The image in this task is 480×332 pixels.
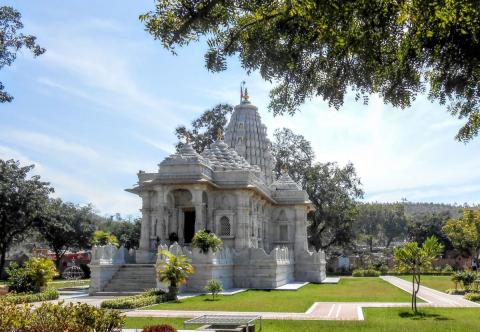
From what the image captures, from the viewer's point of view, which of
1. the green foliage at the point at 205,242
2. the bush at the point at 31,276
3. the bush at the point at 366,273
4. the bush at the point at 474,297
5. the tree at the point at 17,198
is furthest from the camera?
the bush at the point at 366,273

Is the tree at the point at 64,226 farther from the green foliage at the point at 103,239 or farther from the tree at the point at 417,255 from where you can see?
the tree at the point at 417,255

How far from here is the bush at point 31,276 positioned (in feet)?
80.6

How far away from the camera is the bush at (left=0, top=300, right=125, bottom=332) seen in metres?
8.58

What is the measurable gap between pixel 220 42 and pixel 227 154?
29.1 meters

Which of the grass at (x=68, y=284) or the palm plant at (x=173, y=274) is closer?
the palm plant at (x=173, y=274)

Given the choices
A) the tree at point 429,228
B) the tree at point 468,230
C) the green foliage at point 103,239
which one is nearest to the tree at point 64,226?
the green foliage at point 103,239

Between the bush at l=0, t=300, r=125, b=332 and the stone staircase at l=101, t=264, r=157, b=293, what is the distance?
17760mm

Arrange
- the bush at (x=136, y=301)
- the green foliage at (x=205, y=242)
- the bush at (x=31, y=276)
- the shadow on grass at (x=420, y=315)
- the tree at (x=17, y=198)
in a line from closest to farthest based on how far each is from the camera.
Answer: the shadow on grass at (x=420, y=315) < the bush at (x=136, y=301) < the bush at (x=31, y=276) < the green foliage at (x=205, y=242) < the tree at (x=17, y=198)

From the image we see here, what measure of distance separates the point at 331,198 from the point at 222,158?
22367 mm

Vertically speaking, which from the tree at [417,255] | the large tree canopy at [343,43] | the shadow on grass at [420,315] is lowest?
the shadow on grass at [420,315]

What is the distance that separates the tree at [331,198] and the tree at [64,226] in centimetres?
2316

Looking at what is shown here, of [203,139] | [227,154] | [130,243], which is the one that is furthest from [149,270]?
[130,243]

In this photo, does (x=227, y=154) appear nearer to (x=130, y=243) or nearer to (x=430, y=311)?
(x=430, y=311)

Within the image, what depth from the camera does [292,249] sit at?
42844mm
